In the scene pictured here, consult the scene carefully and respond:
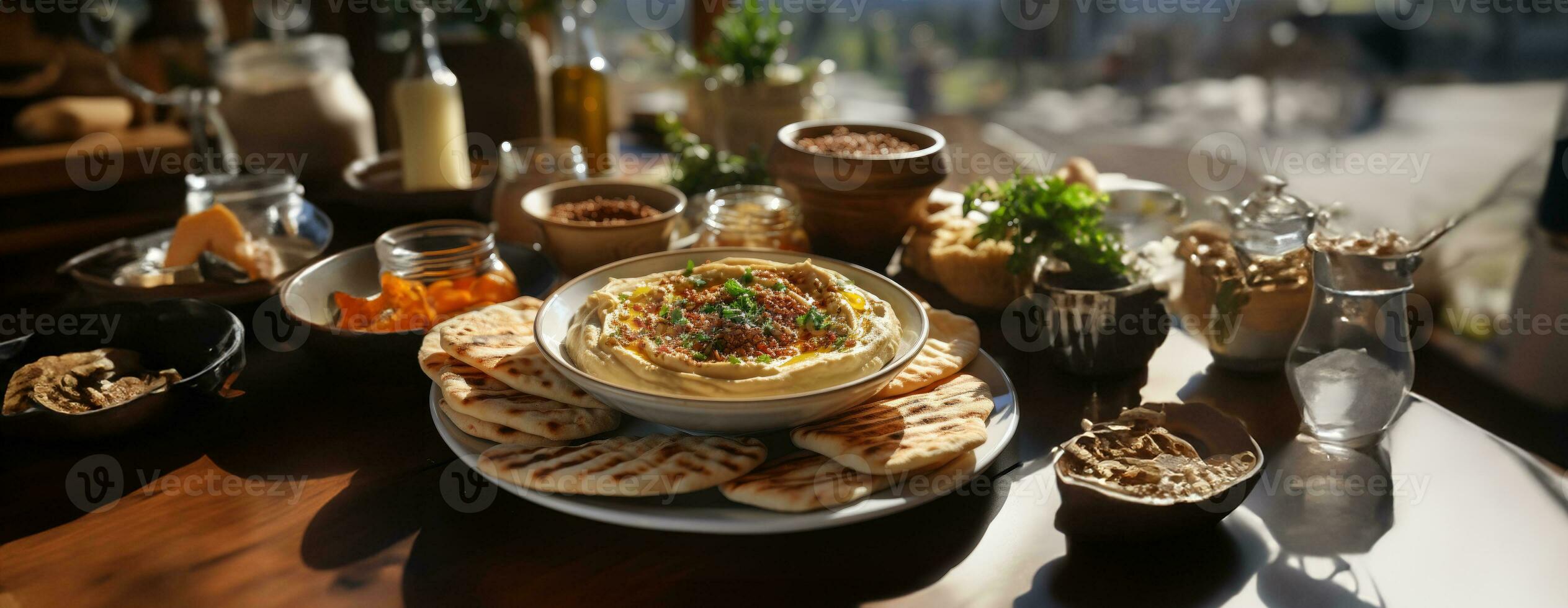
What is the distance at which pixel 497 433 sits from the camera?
1.51 m

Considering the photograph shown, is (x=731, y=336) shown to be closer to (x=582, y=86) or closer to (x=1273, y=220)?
(x=1273, y=220)

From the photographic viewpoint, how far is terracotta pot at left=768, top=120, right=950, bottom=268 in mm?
2264

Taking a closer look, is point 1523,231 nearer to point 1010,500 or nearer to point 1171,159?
point 1171,159

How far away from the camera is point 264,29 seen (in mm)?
4840

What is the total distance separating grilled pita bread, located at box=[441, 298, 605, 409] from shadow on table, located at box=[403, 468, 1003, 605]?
196 mm

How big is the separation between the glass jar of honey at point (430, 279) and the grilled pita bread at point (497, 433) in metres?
0.38

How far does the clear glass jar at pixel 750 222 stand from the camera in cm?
228

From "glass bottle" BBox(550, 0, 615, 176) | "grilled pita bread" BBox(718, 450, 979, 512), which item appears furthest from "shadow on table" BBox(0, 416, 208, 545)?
"glass bottle" BBox(550, 0, 615, 176)

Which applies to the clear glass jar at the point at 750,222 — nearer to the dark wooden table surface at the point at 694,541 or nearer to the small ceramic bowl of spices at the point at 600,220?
the small ceramic bowl of spices at the point at 600,220

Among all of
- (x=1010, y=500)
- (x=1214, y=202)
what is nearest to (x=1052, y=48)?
(x=1214, y=202)

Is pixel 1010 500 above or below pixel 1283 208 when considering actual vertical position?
below

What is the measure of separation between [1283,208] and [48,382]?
2282 mm
